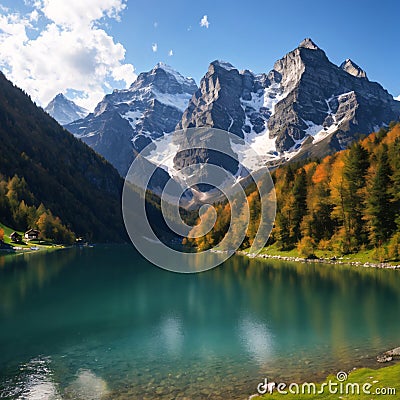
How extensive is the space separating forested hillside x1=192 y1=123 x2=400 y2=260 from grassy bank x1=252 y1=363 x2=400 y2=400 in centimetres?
5225

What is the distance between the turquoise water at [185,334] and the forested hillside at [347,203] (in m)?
17.6

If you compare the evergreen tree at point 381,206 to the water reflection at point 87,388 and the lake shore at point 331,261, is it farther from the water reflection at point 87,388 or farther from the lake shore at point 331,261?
the water reflection at point 87,388

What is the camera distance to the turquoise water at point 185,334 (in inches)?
774

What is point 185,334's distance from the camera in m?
29.2

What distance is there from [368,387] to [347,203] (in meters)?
66.2

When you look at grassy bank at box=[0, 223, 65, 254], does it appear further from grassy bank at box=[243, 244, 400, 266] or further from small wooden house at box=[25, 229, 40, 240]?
grassy bank at box=[243, 244, 400, 266]

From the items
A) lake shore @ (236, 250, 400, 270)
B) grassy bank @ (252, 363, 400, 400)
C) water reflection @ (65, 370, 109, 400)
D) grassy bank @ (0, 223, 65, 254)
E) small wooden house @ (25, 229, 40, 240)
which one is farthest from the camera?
small wooden house @ (25, 229, 40, 240)

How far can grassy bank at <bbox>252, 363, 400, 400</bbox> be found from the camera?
1439 centimetres

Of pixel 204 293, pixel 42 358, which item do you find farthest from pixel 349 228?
pixel 42 358

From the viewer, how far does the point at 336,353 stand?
23.3 meters

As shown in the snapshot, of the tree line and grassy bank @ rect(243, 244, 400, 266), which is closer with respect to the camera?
grassy bank @ rect(243, 244, 400, 266)

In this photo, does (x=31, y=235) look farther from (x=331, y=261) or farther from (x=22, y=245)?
(x=331, y=261)

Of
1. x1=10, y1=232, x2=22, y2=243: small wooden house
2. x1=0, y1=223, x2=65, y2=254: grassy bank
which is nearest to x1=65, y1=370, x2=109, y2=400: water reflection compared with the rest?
x1=0, y1=223, x2=65, y2=254: grassy bank

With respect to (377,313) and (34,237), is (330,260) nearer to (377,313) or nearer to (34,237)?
(377,313)
